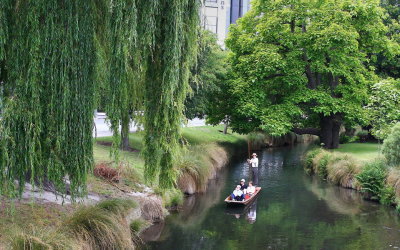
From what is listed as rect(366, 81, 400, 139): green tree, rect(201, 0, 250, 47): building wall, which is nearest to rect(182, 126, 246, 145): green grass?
rect(366, 81, 400, 139): green tree

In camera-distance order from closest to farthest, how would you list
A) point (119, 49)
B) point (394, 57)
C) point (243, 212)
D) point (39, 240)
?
point (39, 240) → point (119, 49) → point (243, 212) → point (394, 57)

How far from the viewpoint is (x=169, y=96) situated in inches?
415

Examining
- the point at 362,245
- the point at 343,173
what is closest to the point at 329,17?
the point at 343,173

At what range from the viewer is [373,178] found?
19391 mm

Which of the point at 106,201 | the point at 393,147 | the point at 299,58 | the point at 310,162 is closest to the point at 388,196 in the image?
the point at 393,147

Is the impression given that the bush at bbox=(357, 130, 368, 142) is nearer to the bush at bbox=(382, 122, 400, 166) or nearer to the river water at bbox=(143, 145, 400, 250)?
the river water at bbox=(143, 145, 400, 250)

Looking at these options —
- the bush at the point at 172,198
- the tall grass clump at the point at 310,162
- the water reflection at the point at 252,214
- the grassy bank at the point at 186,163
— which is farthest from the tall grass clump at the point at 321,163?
the bush at the point at 172,198

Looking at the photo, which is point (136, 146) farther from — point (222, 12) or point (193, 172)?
point (222, 12)

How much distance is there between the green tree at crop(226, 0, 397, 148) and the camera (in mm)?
26859

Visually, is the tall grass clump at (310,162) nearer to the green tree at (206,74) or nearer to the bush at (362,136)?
the green tree at (206,74)

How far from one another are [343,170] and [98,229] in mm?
14531

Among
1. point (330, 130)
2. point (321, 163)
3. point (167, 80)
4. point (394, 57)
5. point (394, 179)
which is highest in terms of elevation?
point (394, 57)

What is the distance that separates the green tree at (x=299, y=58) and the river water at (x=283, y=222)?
6435 mm

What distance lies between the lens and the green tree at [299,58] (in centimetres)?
2686
